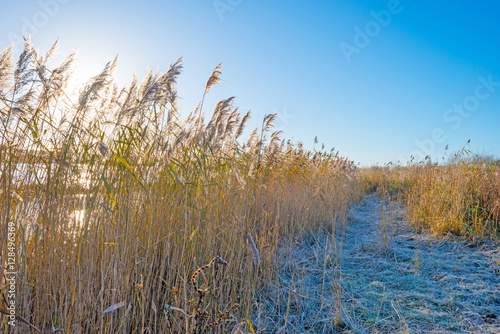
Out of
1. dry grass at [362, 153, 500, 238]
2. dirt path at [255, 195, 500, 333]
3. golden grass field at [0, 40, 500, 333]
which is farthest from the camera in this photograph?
dry grass at [362, 153, 500, 238]

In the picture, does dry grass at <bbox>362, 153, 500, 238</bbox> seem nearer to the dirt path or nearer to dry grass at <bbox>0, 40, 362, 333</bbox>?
the dirt path

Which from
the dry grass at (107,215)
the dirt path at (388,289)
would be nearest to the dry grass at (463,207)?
the dirt path at (388,289)

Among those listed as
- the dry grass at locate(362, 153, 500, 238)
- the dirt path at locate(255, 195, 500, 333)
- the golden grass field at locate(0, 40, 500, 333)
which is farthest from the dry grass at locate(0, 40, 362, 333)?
the dry grass at locate(362, 153, 500, 238)

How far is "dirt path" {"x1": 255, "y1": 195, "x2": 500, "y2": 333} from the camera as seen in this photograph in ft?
6.65

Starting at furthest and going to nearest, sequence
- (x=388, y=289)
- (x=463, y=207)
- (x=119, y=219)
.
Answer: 1. (x=463, y=207)
2. (x=388, y=289)
3. (x=119, y=219)

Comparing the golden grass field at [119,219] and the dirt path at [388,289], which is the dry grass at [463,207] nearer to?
the dirt path at [388,289]

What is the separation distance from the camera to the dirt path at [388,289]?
2027 millimetres

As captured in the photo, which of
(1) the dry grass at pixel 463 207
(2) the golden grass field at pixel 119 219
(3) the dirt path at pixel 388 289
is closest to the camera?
(2) the golden grass field at pixel 119 219

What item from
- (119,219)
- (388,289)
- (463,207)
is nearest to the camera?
(119,219)

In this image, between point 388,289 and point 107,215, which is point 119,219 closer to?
point 107,215

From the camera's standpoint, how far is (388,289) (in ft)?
8.56

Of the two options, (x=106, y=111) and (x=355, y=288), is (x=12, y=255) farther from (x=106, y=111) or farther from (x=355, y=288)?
(x=355, y=288)

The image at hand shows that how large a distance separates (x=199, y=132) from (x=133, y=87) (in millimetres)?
582

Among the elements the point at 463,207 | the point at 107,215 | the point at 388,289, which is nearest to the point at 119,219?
the point at 107,215
